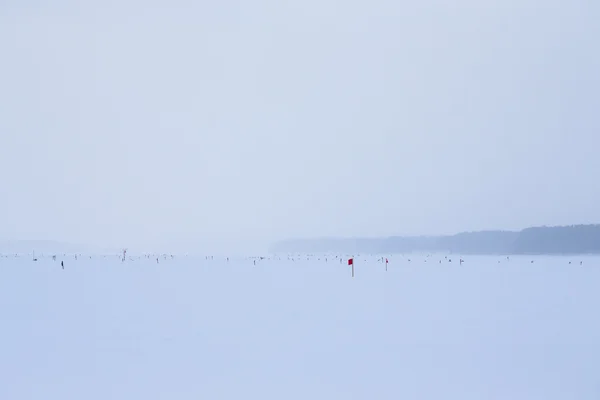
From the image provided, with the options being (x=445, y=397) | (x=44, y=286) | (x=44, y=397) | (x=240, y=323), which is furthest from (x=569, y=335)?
(x=44, y=286)

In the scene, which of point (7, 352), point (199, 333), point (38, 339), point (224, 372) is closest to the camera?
point (224, 372)

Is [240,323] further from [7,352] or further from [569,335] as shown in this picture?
[569,335]

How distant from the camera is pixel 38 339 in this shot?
12.9 meters

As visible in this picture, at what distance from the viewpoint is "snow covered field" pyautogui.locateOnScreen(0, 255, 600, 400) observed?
8.88 metres

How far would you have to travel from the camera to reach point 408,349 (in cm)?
1198

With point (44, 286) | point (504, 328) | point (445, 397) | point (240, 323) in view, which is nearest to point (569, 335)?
point (504, 328)

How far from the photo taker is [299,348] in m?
12.0

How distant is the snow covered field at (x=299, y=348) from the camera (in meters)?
8.88

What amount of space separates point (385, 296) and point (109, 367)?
590 inches

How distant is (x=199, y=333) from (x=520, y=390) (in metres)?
7.43

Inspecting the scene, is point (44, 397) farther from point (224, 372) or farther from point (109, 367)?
point (224, 372)

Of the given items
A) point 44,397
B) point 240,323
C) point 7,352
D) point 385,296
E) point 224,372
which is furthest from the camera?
point 385,296

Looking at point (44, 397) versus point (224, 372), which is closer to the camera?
point (44, 397)

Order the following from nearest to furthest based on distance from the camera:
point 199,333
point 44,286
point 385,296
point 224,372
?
1. point 224,372
2. point 199,333
3. point 385,296
4. point 44,286
